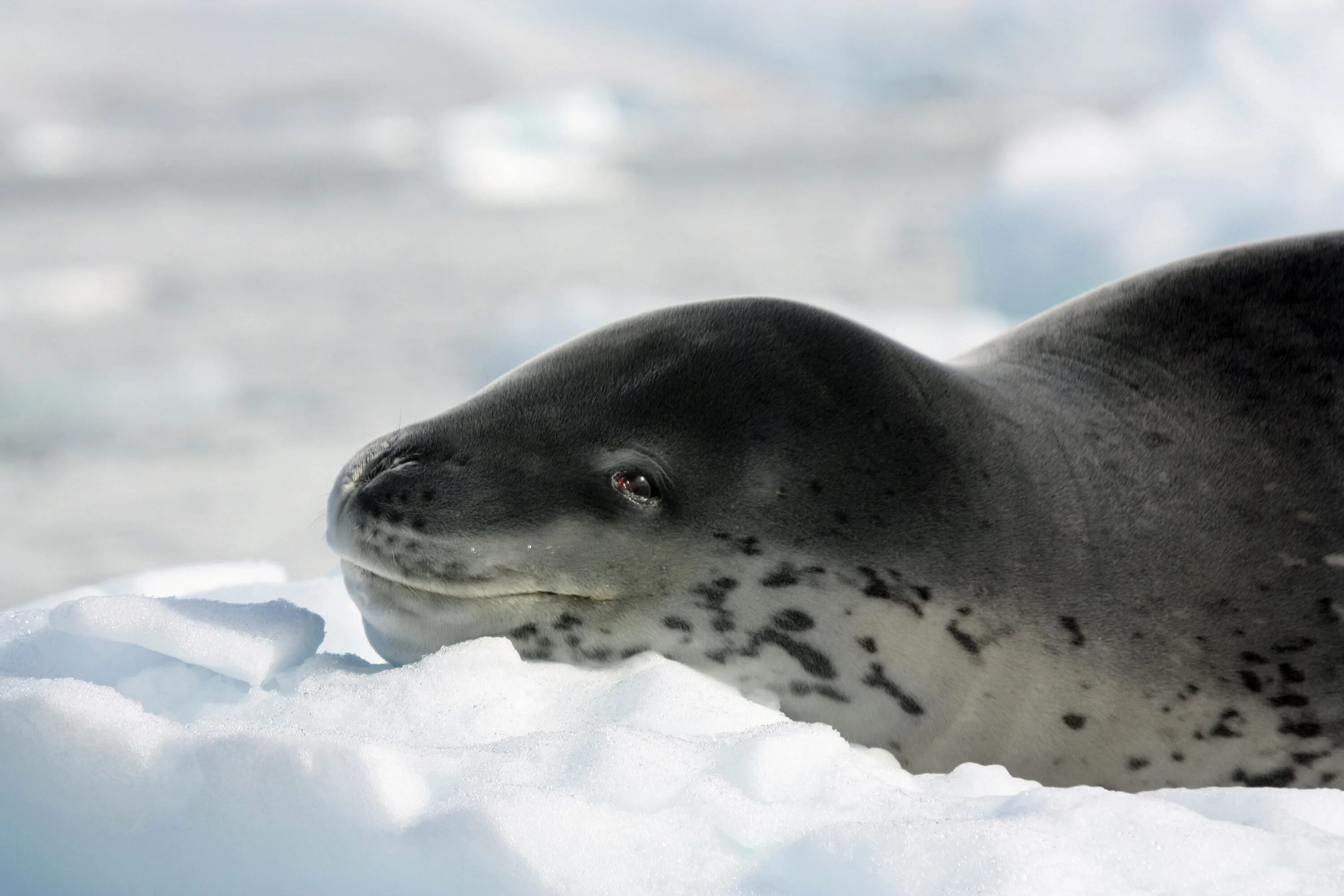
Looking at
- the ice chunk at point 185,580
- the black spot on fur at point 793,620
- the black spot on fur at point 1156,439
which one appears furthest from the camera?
the ice chunk at point 185,580

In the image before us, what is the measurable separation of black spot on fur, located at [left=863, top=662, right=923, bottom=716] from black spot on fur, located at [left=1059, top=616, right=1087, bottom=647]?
0.20 m

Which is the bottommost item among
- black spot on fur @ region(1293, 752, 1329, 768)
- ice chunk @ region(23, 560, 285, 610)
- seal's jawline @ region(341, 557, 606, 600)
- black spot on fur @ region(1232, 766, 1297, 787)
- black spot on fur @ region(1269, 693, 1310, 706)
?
ice chunk @ region(23, 560, 285, 610)

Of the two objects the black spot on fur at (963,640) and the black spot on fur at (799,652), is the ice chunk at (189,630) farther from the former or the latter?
the black spot on fur at (963,640)

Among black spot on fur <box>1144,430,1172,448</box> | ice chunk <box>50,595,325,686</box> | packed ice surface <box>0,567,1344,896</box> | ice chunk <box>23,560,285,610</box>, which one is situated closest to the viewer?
packed ice surface <box>0,567,1344,896</box>

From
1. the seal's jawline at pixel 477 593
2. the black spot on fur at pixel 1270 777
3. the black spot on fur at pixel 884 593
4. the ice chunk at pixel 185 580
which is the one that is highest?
the black spot on fur at pixel 884 593

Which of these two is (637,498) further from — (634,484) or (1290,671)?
(1290,671)

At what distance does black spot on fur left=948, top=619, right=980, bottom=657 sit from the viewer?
1755mm

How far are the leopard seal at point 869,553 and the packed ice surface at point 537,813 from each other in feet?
0.66

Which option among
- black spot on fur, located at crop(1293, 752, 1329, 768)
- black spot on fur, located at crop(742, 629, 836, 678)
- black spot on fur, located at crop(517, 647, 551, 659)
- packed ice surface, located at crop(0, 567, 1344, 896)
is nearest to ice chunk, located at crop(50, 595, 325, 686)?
packed ice surface, located at crop(0, 567, 1344, 896)

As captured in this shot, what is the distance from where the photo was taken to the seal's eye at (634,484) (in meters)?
1.76

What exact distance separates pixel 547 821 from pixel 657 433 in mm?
651

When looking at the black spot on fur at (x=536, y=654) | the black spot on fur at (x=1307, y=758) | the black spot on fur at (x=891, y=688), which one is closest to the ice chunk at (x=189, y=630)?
the black spot on fur at (x=536, y=654)

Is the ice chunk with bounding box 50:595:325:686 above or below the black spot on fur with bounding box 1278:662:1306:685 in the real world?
below

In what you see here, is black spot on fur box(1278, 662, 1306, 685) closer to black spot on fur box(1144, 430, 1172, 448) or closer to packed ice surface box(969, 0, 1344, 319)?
black spot on fur box(1144, 430, 1172, 448)
